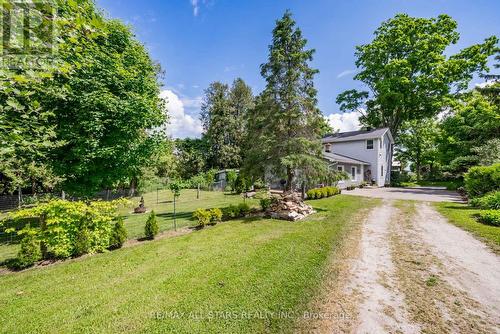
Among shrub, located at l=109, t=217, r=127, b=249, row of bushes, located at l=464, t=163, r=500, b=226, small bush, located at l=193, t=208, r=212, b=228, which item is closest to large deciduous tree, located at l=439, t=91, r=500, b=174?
row of bushes, located at l=464, t=163, r=500, b=226

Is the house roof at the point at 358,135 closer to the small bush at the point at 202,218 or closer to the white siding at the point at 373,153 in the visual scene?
the white siding at the point at 373,153

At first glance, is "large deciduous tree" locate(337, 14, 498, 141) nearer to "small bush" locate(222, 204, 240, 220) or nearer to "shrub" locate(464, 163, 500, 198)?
"shrub" locate(464, 163, 500, 198)

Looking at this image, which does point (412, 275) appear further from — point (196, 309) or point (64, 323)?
point (64, 323)

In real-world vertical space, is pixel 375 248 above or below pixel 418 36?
below

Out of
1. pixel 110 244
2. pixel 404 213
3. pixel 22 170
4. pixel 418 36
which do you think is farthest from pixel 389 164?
pixel 22 170

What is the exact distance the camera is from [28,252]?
20.0 ft

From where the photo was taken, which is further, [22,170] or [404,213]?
[22,170]

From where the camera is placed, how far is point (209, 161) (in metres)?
39.6

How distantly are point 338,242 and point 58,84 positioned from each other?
37.6ft

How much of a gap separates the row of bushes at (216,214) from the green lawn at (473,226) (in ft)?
30.6

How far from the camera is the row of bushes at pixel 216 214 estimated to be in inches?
388

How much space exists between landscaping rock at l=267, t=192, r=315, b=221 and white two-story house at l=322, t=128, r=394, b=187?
15.6 meters

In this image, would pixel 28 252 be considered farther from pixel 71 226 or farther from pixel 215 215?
pixel 215 215

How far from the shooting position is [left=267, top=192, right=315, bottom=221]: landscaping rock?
→ 11.0m
